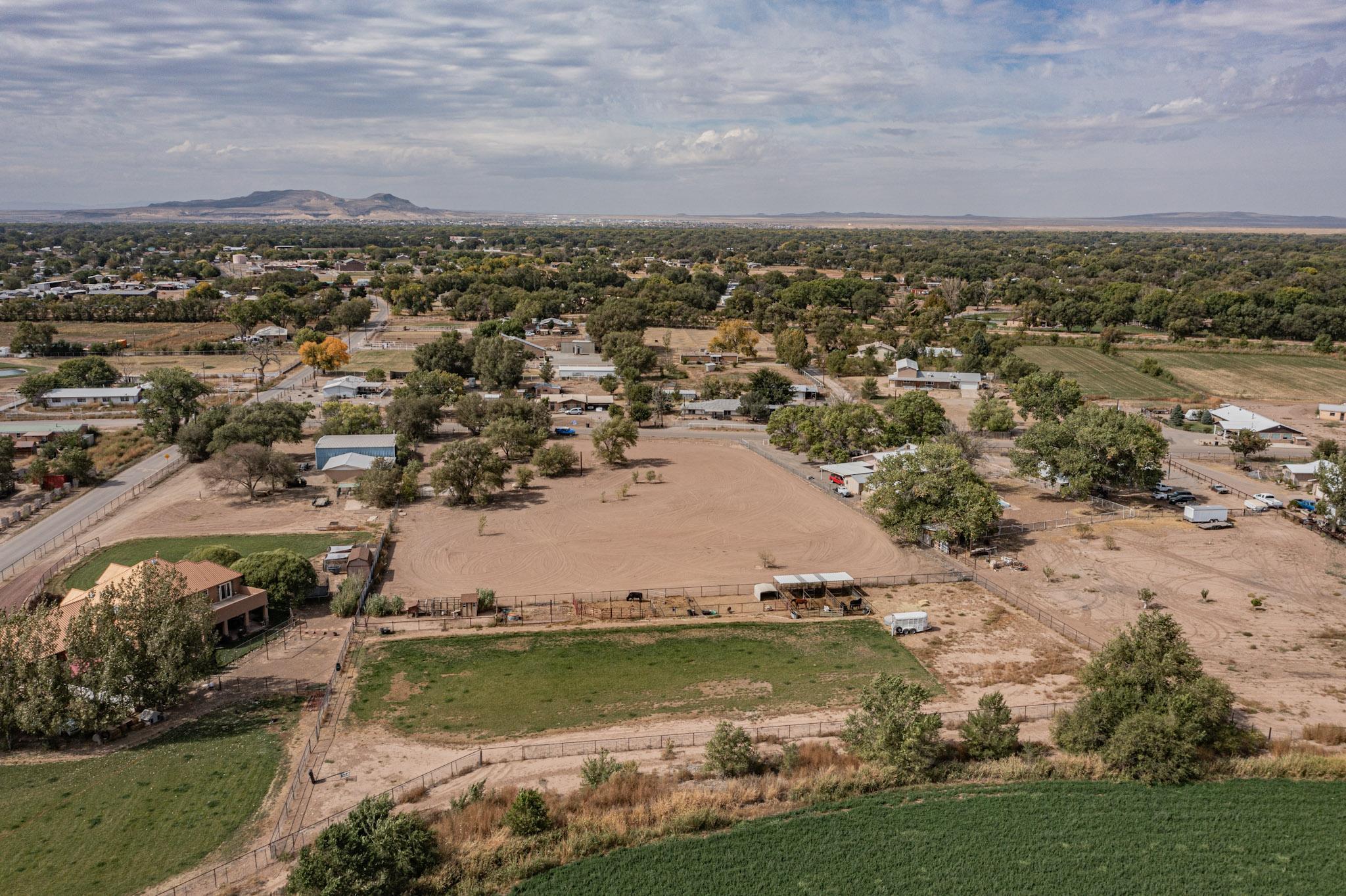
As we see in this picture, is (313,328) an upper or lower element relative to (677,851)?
upper

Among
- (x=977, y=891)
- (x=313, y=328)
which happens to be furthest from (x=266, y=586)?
(x=313, y=328)

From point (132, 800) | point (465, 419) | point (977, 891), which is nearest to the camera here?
point (977, 891)

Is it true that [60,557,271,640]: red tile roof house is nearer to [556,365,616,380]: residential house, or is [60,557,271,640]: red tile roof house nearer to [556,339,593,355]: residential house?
[556,365,616,380]: residential house

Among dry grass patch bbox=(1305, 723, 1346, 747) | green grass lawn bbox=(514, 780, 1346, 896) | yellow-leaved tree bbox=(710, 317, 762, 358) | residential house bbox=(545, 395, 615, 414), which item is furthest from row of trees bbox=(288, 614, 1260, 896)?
yellow-leaved tree bbox=(710, 317, 762, 358)

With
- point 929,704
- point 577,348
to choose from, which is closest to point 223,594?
point 929,704

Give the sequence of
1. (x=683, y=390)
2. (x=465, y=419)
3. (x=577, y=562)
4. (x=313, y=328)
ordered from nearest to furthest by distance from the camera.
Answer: (x=577, y=562)
(x=465, y=419)
(x=683, y=390)
(x=313, y=328)

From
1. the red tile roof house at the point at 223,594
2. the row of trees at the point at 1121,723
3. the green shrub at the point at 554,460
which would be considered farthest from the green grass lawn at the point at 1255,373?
the red tile roof house at the point at 223,594

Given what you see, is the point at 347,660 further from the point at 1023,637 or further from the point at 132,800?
the point at 1023,637
